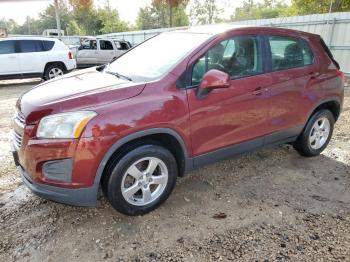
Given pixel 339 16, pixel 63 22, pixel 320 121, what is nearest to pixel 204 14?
pixel 63 22

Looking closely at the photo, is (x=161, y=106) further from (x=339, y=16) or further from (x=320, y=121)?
(x=339, y=16)

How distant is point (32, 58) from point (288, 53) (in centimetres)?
963

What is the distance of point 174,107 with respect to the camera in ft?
9.90

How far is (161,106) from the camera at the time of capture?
2945 mm

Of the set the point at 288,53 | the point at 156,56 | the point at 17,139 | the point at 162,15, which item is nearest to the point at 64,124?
the point at 17,139

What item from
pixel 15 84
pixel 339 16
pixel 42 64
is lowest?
pixel 15 84

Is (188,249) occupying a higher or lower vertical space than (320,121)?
lower

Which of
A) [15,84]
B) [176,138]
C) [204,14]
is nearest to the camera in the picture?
[176,138]

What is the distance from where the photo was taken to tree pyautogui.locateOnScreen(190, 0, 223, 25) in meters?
51.4

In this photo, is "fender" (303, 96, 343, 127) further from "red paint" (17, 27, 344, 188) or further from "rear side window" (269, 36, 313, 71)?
"rear side window" (269, 36, 313, 71)

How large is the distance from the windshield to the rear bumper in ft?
3.76

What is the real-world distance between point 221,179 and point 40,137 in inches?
86.2

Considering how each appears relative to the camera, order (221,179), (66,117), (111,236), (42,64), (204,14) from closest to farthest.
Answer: (66,117) → (111,236) → (221,179) → (42,64) → (204,14)

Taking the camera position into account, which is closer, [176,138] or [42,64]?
[176,138]
